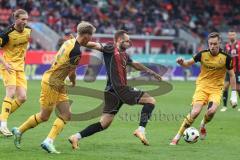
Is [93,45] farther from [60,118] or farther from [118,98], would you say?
[60,118]

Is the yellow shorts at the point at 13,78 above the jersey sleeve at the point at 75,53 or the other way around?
the other way around

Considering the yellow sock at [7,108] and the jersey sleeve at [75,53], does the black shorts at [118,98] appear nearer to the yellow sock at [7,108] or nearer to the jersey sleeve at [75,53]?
the jersey sleeve at [75,53]

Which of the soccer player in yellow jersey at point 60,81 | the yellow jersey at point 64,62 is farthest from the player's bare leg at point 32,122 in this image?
the yellow jersey at point 64,62

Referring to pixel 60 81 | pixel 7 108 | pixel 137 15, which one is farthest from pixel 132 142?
pixel 137 15

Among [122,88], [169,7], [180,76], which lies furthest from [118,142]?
[169,7]

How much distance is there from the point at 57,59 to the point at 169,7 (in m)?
37.5

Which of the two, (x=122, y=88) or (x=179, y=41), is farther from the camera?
(x=179, y=41)

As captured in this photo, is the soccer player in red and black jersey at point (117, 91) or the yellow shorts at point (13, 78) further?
the yellow shorts at point (13, 78)

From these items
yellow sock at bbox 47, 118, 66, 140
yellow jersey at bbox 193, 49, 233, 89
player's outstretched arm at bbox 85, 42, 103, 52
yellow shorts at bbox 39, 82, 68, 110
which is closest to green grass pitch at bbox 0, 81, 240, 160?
yellow sock at bbox 47, 118, 66, 140

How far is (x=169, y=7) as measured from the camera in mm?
47188

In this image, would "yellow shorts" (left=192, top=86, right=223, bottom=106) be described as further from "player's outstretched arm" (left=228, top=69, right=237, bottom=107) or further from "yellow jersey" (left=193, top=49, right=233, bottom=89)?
"player's outstretched arm" (left=228, top=69, right=237, bottom=107)

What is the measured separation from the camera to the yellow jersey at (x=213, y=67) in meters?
12.1

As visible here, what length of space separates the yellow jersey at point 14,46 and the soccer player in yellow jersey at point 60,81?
2413 mm

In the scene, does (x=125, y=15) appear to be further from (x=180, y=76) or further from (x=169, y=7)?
(x=180, y=76)
